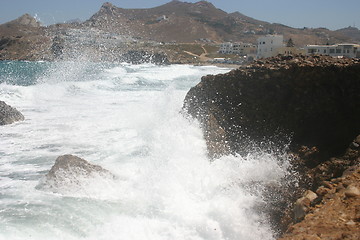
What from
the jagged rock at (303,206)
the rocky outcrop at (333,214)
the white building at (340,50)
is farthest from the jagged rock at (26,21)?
the rocky outcrop at (333,214)

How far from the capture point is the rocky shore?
6.84 metres

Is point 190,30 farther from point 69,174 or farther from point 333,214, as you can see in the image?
point 333,214

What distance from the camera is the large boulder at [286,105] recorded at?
8127 mm

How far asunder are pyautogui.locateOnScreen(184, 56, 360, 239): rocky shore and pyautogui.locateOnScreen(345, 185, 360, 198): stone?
1.32 metres

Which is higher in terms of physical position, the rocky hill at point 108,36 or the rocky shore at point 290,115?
the rocky hill at point 108,36

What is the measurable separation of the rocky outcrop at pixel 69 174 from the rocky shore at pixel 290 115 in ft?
10.6

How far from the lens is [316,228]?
12.6 feet

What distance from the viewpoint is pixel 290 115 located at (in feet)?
29.3

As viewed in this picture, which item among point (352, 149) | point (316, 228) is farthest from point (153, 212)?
point (352, 149)

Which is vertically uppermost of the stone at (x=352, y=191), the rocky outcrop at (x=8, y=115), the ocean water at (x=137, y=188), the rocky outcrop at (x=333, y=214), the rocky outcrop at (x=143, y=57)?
the rocky outcrop at (x=143, y=57)

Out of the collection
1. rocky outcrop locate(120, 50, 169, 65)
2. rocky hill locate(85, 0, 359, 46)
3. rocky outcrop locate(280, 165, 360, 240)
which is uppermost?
rocky hill locate(85, 0, 359, 46)

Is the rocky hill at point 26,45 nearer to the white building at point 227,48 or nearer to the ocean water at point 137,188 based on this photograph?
the white building at point 227,48

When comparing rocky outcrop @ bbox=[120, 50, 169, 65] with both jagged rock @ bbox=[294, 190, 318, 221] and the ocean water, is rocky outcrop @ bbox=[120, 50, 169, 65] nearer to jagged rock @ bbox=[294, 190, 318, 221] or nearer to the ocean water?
the ocean water

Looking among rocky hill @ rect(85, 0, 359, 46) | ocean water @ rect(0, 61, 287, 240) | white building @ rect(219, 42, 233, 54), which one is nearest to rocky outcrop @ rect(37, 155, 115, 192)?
ocean water @ rect(0, 61, 287, 240)
